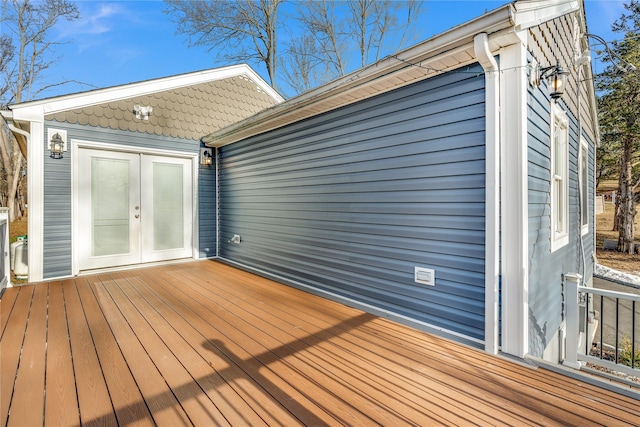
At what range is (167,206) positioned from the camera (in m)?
5.81

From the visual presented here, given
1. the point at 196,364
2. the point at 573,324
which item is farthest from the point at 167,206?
the point at 573,324

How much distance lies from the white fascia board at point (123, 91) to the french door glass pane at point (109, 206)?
2.91 ft

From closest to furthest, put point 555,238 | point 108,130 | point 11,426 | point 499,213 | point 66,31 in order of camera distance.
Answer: point 11,426
point 499,213
point 555,238
point 108,130
point 66,31

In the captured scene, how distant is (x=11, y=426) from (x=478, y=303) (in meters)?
3.03

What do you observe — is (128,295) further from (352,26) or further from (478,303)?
(352,26)

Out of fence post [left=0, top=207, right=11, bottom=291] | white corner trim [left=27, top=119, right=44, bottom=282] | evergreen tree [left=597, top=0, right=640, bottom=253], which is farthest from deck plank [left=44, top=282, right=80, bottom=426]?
evergreen tree [left=597, top=0, right=640, bottom=253]

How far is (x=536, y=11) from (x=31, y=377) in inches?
174

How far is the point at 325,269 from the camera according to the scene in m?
3.86

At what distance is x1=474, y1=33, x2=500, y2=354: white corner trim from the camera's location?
230 centimetres

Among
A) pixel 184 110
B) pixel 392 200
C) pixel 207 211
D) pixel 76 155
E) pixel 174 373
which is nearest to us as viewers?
pixel 174 373

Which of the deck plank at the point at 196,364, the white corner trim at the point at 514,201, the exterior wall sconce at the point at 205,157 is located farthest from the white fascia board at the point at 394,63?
the deck plank at the point at 196,364

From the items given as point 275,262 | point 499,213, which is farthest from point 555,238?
point 275,262

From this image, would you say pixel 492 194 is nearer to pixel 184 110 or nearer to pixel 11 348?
pixel 11 348

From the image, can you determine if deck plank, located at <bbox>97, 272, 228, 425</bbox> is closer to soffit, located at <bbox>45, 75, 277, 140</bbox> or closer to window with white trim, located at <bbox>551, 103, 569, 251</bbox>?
soffit, located at <bbox>45, 75, 277, 140</bbox>
